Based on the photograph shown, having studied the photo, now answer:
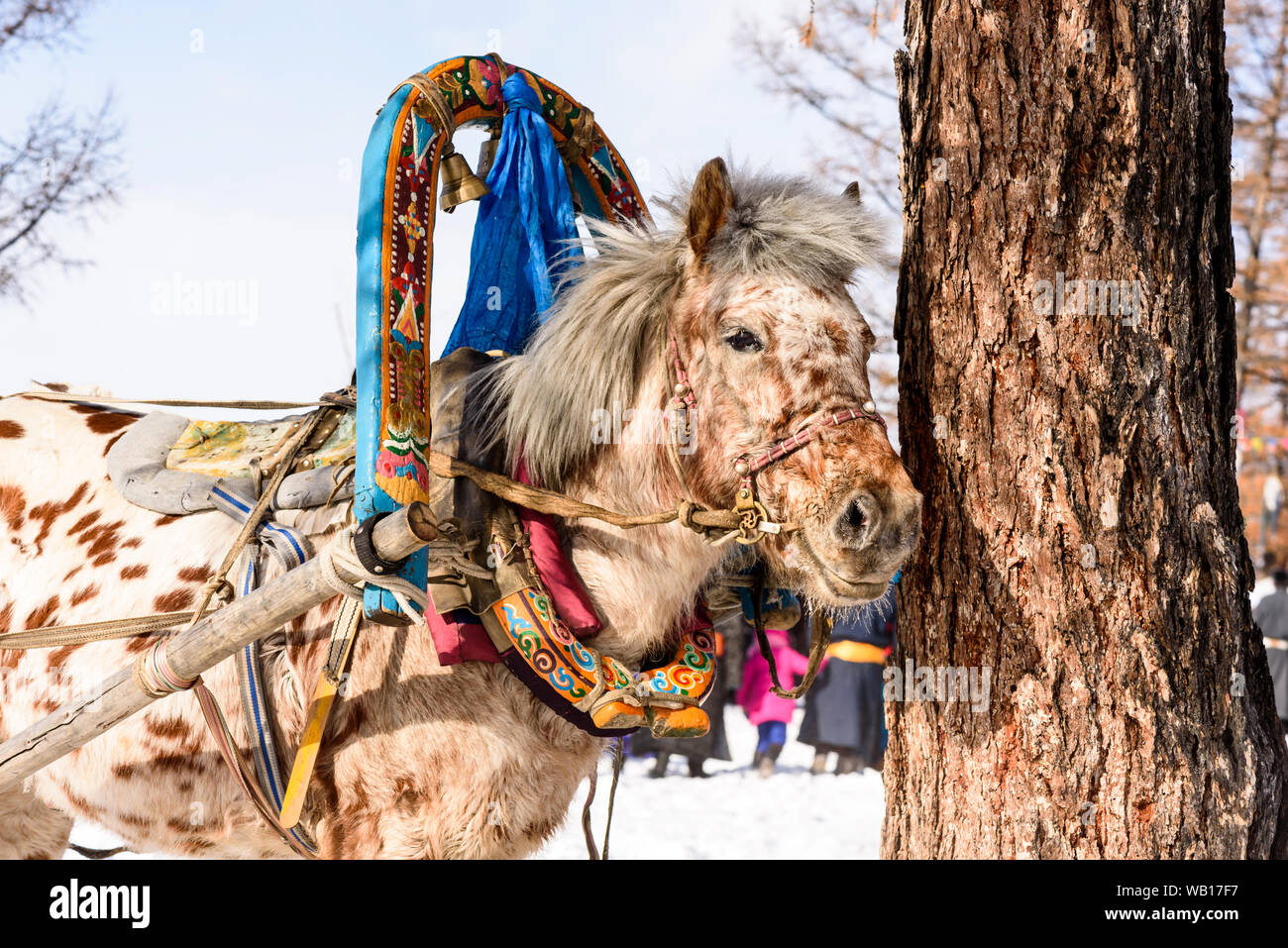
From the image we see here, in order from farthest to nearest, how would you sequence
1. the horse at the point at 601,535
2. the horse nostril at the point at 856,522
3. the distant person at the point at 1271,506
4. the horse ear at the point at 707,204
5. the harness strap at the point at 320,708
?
the distant person at the point at 1271,506 < the harness strap at the point at 320,708 < the horse ear at the point at 707,204 < the horse at the point at 601,535 < the horse nostril at the point at 856,522

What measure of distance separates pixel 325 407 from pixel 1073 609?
1994mm

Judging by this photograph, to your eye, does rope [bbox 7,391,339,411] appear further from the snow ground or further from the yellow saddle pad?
the snow ground

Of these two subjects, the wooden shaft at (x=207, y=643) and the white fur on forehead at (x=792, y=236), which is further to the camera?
the white fur on forehead at (x=792, y=236)

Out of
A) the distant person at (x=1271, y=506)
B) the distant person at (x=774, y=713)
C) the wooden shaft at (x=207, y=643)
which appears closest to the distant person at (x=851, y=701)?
the distant person at (x=774, y=713)

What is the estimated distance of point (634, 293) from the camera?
8.17 feet

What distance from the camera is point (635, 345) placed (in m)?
2.48

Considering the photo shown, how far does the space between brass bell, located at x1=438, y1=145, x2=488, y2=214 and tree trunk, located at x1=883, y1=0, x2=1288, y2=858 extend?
1.17 m

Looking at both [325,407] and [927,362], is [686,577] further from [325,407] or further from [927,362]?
[325,407]

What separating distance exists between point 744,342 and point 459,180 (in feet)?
3.03

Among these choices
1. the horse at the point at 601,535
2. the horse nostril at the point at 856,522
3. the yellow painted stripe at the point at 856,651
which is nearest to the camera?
the horse nostril at the point at 856,522

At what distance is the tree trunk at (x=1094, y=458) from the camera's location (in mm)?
2307

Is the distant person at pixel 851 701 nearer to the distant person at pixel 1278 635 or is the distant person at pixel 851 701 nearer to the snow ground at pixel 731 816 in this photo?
the snow ground at pixel 731 816

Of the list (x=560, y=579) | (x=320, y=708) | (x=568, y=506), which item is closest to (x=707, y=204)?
(x=568, y=506)

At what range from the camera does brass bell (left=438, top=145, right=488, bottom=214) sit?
8.96ft
